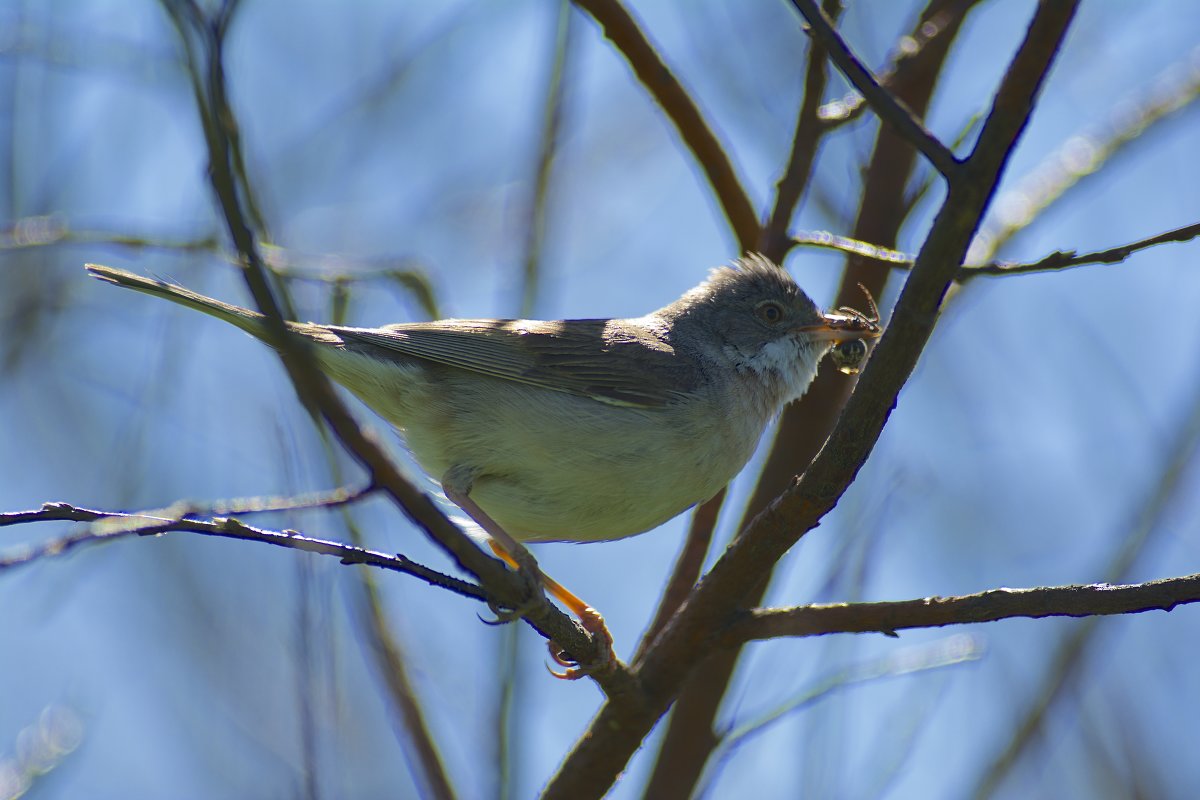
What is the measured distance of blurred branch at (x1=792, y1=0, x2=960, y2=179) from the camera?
2275 millimetres

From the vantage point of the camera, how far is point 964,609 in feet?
9.11

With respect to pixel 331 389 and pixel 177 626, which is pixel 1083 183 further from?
pixel 177 626

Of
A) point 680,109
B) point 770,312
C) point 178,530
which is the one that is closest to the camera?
point 178,530

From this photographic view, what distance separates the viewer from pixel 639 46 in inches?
160

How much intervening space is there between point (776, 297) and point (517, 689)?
7.80 ft

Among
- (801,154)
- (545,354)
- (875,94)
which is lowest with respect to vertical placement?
(875,94)

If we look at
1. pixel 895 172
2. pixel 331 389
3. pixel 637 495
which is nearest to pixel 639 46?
pixel 895 172

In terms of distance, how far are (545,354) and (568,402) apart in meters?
0.33

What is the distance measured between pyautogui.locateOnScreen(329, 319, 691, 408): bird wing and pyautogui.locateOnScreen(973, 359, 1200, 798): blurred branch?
80.6 inches

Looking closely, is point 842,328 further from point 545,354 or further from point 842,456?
point 842,456

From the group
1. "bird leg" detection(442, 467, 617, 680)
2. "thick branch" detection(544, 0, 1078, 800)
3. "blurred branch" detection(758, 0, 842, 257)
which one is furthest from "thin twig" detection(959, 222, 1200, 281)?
"bird leg" detection(442, 467, 617, 680)

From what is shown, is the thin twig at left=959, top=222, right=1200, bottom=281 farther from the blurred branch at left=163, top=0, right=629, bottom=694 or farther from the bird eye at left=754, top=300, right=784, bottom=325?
the bird eye at left=754, top=300, right=784, bottom=325

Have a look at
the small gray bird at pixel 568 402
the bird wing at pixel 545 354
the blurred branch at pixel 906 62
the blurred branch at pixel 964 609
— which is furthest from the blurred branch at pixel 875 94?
the bird wing at pixel 545 354

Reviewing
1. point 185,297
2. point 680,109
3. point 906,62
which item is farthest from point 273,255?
point 906,62
